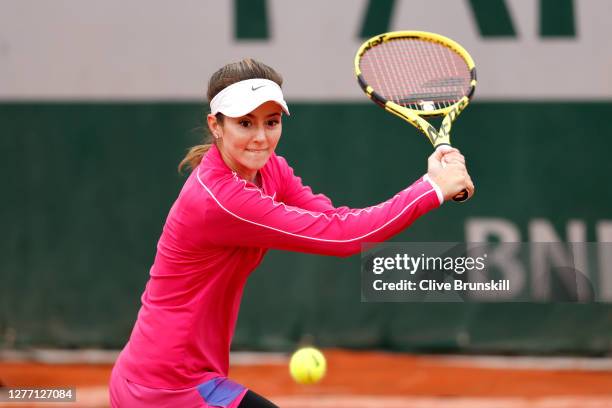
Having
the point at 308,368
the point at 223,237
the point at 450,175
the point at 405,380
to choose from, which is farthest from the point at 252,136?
the point at 405,380

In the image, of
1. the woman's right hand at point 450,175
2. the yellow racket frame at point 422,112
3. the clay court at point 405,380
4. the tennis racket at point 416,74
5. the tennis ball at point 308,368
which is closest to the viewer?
the woman's right hand at point 450,175

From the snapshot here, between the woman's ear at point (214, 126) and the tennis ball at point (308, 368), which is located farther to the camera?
the tennis ball at point (308, 368)

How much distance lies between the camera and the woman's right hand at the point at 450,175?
223 cm

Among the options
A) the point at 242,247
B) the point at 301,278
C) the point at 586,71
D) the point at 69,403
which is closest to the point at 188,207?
the point at 242,247

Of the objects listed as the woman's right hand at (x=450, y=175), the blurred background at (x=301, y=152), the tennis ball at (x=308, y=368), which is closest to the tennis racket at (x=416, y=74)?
the woman's right hand at (x=450, y=175)

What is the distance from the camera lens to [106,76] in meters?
5.77

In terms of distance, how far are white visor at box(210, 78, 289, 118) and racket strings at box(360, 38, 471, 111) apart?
596mm

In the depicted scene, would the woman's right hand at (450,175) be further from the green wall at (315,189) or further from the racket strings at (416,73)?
the green wall at (315,189)

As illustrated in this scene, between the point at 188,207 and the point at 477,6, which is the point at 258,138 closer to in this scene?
the point at 188,207

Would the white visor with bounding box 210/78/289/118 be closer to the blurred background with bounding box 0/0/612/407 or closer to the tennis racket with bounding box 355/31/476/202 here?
the tennis racket with bounding box 355/31/476/202

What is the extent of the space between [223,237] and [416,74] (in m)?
1.00

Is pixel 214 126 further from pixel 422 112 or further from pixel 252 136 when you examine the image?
pixel 422 112

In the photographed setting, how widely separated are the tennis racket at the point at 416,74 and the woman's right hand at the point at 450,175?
0.46 metres

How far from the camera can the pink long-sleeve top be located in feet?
7.38
